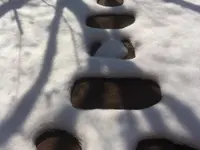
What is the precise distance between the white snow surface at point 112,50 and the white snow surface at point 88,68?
0.32 ft

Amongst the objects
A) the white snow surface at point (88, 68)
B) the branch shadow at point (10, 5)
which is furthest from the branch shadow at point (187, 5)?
the branch shadow at point (10, 5)

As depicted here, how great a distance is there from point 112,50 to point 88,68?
290 millimetres

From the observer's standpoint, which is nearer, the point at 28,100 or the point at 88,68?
the point at 28,100

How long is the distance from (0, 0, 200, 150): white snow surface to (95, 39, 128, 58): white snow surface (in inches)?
3.8

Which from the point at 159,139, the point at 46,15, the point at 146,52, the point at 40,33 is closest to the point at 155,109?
the point at 159,139

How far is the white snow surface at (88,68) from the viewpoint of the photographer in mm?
1989

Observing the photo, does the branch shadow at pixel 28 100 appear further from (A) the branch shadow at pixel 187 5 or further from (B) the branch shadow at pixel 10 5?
(A) the branch shadow at pixel 187 5

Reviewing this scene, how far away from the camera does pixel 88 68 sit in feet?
8.08

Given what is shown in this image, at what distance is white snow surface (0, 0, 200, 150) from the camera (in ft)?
6.53

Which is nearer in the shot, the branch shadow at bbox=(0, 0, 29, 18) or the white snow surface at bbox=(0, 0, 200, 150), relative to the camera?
the white snow surface at bbox=(0, 0, 200, 150)

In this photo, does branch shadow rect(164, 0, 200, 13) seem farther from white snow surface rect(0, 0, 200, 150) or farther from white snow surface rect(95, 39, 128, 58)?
white snow surface rect(95, 39, 128, 58)

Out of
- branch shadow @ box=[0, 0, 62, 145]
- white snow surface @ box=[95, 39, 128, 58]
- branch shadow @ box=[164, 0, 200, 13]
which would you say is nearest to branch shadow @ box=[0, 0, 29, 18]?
branch shadow @ box=[0, 0, 62, 145]

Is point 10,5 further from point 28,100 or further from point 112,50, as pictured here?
point 28,100

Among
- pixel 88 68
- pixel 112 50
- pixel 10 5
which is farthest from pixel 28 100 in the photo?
pixel 10 5
